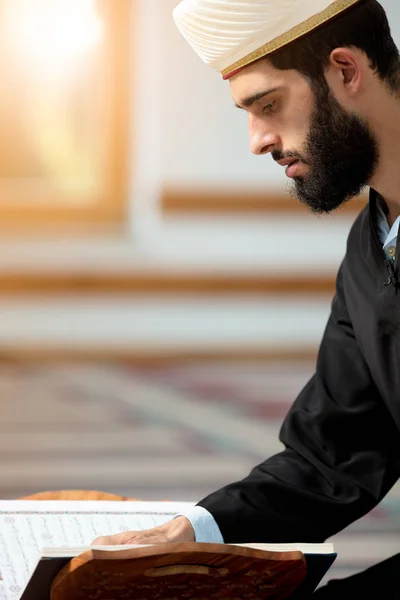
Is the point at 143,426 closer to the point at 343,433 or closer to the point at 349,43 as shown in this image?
the point at 343,433

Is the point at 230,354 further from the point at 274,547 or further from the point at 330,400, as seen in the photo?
the point at 274,547

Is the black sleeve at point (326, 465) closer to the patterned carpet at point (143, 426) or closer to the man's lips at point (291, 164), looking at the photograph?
the man's lips at point (291, 164)

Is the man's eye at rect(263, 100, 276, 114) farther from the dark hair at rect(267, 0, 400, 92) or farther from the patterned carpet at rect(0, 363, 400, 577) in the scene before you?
the patterned carpet at rect(0, 363, 400, 577)

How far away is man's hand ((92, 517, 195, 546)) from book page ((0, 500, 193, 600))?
0.05 meters

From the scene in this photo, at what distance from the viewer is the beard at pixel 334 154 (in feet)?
5.03

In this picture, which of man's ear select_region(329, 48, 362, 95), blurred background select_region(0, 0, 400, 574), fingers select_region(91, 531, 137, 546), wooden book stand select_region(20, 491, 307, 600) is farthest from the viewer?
blurred background select_region(0, 0, 400, 574)

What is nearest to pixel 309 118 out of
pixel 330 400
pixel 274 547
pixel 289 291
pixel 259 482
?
pixel 330 400

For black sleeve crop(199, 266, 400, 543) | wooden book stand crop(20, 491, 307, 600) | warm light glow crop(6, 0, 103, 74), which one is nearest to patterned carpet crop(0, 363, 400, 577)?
warm light glow crop(6, 0, 103, 74)

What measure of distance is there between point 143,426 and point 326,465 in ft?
6.06

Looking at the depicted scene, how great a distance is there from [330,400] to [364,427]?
69 mm

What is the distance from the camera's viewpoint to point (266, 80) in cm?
153

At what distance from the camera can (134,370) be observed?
11.3 feet

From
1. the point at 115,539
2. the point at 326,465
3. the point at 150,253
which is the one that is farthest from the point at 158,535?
the point at 150,253

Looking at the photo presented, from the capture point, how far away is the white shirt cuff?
1384 mm
